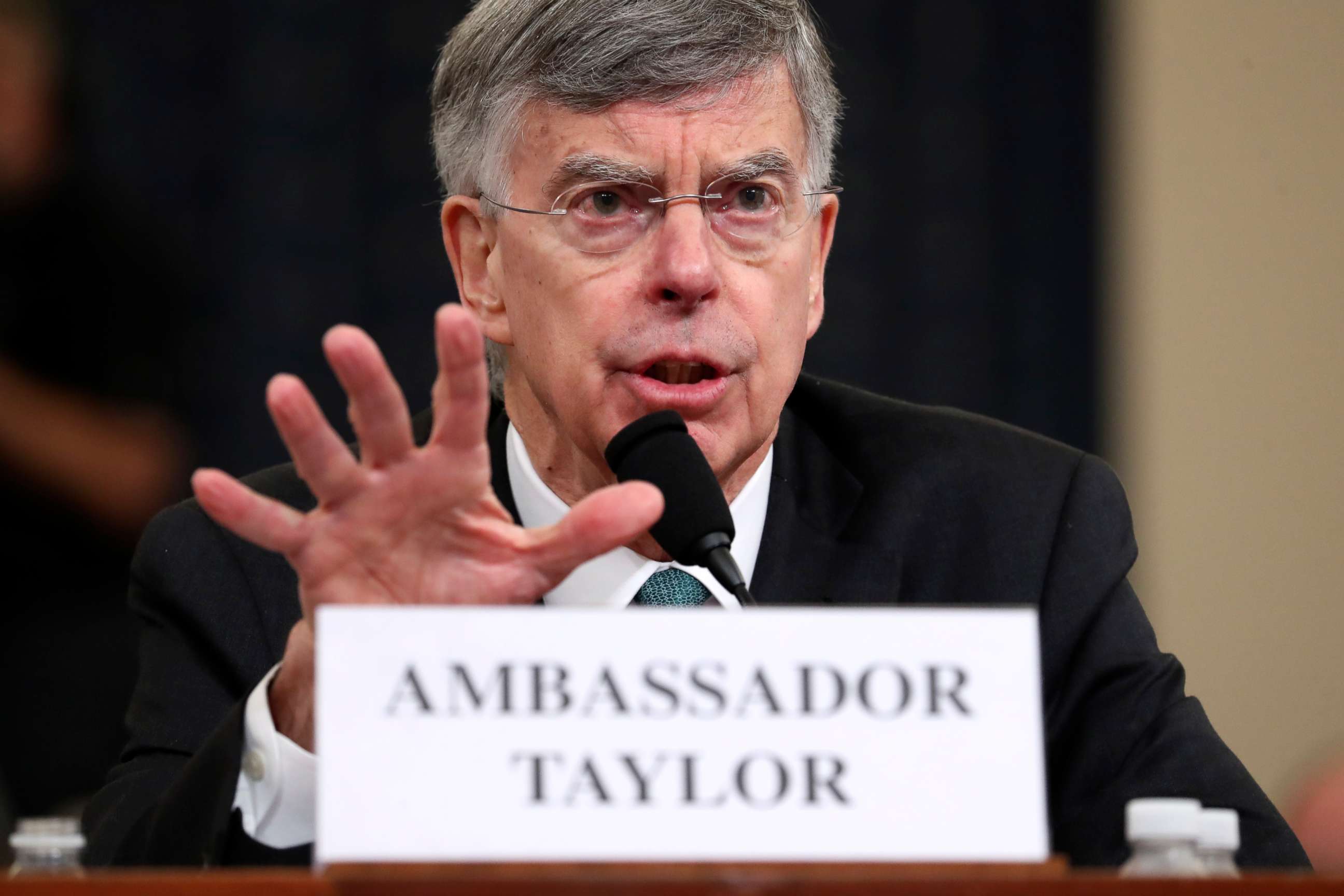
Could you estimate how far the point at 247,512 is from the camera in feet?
4.03

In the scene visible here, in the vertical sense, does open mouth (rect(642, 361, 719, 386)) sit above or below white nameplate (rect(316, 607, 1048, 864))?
Result: above

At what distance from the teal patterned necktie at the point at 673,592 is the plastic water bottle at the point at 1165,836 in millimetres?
825

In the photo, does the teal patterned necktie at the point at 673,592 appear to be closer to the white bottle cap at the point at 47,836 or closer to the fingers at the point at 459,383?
the fingers at the point at 459,383

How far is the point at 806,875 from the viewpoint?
0.92 meters

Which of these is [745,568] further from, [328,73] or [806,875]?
[328,73]

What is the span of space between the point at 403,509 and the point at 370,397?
109mm

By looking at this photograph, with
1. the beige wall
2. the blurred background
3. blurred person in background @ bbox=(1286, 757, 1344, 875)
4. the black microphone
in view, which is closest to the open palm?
the black microphone

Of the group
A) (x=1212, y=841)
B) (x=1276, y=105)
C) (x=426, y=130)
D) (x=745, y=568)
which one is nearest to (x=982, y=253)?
(x=1276, y=105)

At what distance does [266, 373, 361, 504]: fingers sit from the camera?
121 cm

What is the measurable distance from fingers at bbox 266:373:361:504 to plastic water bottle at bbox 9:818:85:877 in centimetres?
29

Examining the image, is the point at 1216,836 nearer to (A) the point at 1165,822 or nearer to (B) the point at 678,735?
(A) the point at 1165,822

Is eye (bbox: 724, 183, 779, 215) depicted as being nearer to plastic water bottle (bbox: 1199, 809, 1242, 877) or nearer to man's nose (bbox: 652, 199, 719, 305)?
man's nose (bbox: 652, 199, 719, 305)

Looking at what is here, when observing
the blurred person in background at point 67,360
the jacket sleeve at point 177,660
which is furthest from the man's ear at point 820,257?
the blurred person in background at point 67,360

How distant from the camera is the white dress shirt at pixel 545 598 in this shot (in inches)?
52.9
